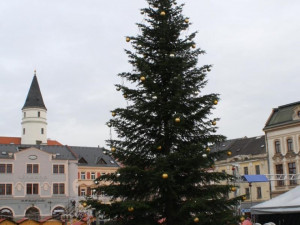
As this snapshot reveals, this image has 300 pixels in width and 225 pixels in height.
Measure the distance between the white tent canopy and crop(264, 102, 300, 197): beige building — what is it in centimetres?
2735

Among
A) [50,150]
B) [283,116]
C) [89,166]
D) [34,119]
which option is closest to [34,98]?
[34,119]

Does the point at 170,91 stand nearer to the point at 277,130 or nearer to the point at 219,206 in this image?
the point at 219,206

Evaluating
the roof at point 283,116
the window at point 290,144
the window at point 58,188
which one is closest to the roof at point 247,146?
A: the roof at point 283,116

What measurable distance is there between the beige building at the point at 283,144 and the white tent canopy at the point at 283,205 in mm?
27353

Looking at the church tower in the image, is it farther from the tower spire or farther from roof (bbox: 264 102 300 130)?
roof (bbox: 264 102 300 130)

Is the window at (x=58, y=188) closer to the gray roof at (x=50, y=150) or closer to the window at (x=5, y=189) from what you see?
the gray roof at (x=50, y=150)

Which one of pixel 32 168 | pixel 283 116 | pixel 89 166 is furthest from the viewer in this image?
pixel 89 166

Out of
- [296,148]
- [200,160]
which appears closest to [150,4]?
[200,160]

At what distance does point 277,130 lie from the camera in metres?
43.1

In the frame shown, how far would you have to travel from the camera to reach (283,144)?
4256 cm

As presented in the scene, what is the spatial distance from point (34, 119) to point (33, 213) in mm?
28944

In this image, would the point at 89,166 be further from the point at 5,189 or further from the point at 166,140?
the point at 166,140

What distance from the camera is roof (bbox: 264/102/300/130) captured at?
4162 cm

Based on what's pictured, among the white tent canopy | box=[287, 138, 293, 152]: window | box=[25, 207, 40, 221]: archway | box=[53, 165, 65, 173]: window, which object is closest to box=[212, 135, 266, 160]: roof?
box=[287, 138, 293, 152]: window
